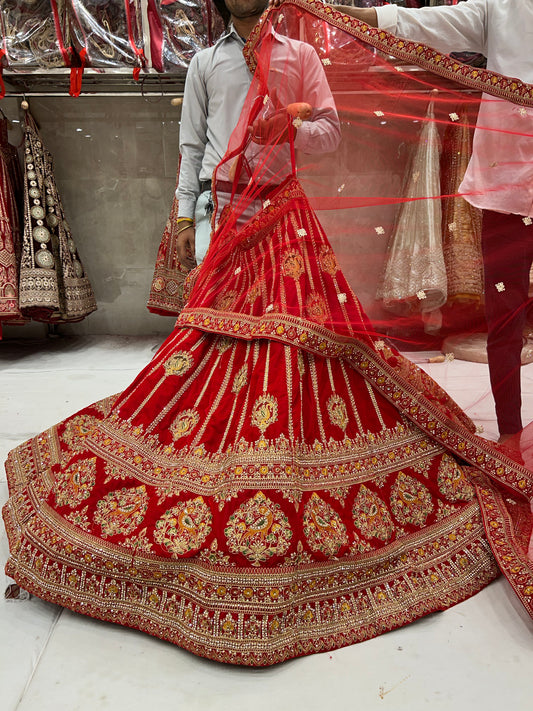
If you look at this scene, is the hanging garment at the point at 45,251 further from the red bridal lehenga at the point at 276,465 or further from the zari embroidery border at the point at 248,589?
the zari embroidery border at the point at 248,589

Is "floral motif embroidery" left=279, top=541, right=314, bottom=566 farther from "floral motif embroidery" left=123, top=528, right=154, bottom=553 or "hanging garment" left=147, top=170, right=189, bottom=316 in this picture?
"hanging garment" left=147, top=170, right=189, bottom=316

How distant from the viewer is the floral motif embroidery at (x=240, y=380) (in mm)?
1230

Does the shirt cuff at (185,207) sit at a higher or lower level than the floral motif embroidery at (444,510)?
higher

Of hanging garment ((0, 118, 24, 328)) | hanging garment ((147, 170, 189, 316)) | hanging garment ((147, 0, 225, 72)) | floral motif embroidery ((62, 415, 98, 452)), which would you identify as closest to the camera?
floral motif embroidery ((62, 415, 98, 452))

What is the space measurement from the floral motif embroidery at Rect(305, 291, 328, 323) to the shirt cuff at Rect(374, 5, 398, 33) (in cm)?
58

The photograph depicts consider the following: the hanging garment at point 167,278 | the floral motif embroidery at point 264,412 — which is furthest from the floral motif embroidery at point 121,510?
the hanging garment at point 167,278

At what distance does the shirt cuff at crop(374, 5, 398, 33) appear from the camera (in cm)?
118

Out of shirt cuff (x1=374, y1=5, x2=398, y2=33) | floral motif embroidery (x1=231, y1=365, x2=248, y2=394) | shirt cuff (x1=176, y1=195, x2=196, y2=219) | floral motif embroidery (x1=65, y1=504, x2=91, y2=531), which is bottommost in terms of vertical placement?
floral motif embroidery (x1=65, y1=504, x2=91, y2=531)

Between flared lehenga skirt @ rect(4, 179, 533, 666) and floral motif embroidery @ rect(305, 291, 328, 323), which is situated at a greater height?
floral motif embroidery @ rect(305, 291, 328, 323)

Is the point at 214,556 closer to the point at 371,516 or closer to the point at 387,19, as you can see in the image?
the point at 371,516

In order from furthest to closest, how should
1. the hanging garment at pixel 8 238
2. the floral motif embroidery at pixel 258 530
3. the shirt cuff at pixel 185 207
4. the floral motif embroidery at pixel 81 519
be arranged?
the hanging garment at pixel 8 238, the shirt cuff at pixel 185 207, the floral motif embroidery at pixel 81 519, the floral motif embroidery at pixel 258 530

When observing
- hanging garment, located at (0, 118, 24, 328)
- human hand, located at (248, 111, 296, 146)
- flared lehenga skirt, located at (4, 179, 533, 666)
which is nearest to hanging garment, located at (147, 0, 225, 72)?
hanging garment, located at (0, 118, 24, 328)

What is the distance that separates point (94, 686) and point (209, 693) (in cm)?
19

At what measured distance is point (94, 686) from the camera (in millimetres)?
891
